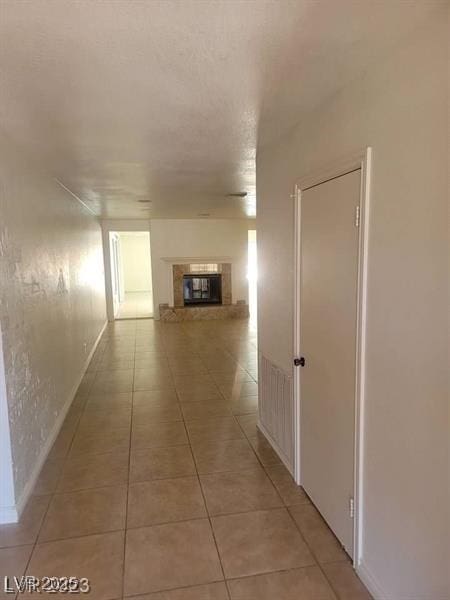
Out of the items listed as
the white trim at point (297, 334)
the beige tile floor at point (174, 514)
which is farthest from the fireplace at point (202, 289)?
the white trim at point (297, 334)

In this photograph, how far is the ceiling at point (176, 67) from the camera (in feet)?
4.06

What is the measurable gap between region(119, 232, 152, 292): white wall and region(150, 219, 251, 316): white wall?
5.97 meters

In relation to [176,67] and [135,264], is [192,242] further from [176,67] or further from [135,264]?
[176,67]

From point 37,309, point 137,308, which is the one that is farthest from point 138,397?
point 137,308

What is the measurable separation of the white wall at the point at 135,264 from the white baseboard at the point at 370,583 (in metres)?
13.3

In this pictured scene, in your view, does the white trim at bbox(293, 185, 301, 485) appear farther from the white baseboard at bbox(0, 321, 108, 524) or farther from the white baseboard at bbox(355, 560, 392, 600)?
the white baseboard at bbox(0, 321, 108, 524)

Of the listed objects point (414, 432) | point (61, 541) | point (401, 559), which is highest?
point (414, 432)

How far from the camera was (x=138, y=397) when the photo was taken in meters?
4.27

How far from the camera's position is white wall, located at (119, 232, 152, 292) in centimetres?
1459

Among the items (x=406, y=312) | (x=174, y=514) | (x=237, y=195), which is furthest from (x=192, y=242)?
(x=406, y=312)

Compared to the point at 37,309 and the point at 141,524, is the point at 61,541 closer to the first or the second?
the point at 141,524

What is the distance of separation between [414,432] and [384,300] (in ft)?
1.71

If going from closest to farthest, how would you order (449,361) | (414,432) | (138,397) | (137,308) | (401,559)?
(449,361), (414,432), (401,559), (138,397), (137,308)

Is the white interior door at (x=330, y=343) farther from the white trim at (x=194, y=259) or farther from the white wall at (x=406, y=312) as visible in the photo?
the white trim at (x=194, y=259)
